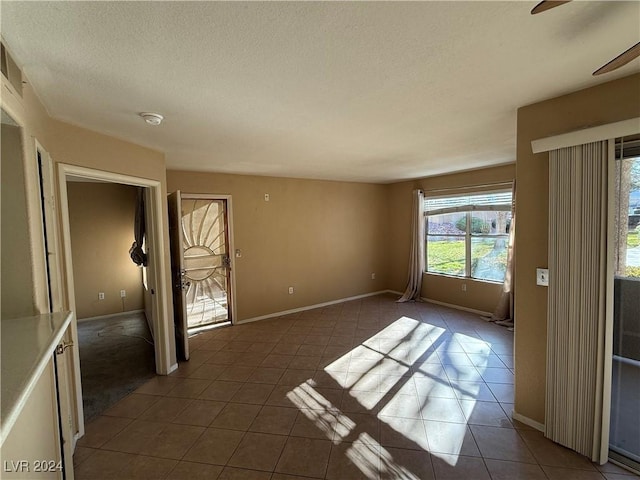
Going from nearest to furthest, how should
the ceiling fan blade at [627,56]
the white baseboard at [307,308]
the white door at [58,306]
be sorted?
1. the ceiling fan blade at [627,56]
2. the white door at [58,306]
3. the white baseboard at [307,308]

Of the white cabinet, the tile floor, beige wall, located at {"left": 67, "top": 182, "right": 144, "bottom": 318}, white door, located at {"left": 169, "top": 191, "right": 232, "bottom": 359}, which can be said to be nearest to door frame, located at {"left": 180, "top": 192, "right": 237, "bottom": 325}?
white door, located at {"left": 169, "top": 191, "right": 232, "bottom": 359}

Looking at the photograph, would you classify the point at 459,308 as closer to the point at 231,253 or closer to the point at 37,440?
the point at 231,253

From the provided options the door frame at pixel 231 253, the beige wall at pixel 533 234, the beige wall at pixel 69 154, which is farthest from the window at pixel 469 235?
the beige wall at pixel 69 154

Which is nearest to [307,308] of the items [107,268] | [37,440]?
[107,268]

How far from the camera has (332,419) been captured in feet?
7.80

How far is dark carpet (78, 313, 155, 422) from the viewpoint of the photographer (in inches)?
111

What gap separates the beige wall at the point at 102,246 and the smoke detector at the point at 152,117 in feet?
13.2

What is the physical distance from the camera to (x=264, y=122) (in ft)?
7.46

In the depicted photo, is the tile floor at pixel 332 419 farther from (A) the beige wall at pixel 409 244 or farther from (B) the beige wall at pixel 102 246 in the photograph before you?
(B) the beige wall at pixel 102 246

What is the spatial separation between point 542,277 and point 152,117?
298 cm

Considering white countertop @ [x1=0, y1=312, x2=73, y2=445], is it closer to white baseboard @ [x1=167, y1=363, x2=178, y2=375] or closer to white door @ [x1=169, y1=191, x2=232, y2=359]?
white baseboard @ [x1=167, y1=363, x2=178, y2=375]

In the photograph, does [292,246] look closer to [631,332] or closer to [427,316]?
[427,316]

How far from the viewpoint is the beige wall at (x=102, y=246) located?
16.5 ft

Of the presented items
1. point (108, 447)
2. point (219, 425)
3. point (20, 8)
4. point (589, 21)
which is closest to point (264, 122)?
point (20, 8)
